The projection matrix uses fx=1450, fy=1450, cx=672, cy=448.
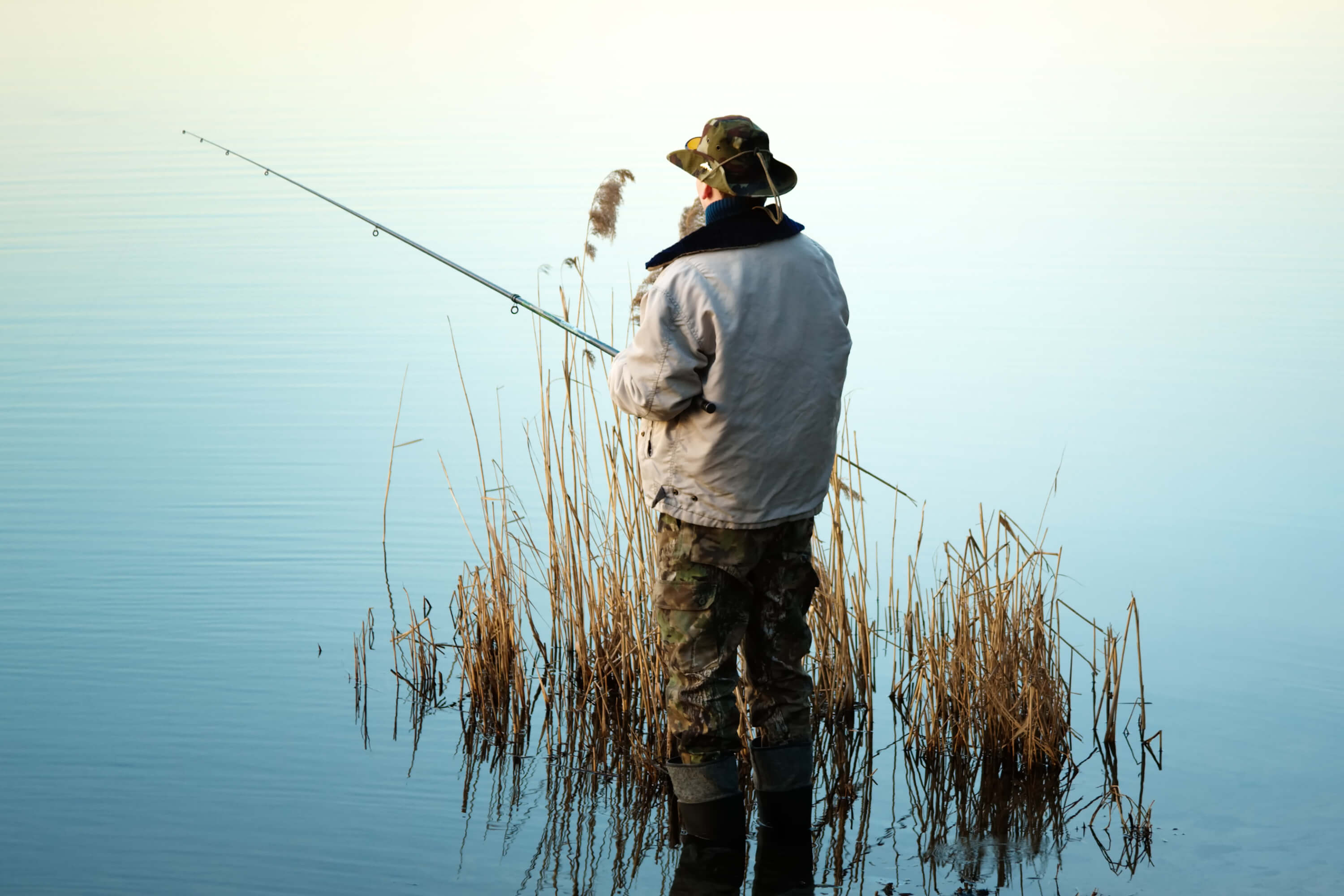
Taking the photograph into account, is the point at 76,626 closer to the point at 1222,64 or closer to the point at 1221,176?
the point at 1221,176

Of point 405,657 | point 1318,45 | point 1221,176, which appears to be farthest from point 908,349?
point 1318,45

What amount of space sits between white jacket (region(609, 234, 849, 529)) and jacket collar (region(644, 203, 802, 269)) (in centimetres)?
1

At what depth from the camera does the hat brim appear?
326 cm

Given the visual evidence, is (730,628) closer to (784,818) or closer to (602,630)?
(784,818)

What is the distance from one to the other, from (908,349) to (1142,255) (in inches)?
170

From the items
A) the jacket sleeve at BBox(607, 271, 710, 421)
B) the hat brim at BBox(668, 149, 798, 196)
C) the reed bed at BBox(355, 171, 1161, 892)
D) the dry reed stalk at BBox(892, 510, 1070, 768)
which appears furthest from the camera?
the dry reed stalk at BBox(892, 510, 1070, 768)

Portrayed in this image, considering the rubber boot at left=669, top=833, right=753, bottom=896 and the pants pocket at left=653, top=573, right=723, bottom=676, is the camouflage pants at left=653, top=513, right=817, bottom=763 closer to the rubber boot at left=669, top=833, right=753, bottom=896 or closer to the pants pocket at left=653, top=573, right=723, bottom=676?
the pants pocket at left=653, top=573, right=723, bottom=676

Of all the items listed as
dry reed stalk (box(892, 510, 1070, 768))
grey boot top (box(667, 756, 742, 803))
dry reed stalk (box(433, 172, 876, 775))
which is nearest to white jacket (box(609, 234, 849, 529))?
grey boot top (box(667, 756, 742, 803))

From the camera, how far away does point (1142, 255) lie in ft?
43.8

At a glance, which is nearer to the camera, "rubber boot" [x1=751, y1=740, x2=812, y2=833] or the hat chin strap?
the hat chin strap

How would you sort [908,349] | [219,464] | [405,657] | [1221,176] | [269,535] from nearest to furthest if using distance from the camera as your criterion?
1. [405,657]
2. [269,535]
3. [219,464]
4. [908,349]
5. [1221,176]

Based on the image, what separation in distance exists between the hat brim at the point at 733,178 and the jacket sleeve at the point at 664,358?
261 millimetres

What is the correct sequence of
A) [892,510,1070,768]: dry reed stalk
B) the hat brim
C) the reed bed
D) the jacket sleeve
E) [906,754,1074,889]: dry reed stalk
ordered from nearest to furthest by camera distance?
1. the jacket sleeve
2. the hat brim
3. [906,754,1074,889]: dry reed stalk
4. the reed bed
5. [892,510,1070,768]: dry reed stalk

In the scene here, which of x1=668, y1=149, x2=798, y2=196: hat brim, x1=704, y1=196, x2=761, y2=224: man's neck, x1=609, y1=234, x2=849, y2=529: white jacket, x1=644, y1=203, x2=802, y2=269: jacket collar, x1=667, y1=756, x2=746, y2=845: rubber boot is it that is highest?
x1=668, y1=149, x2=798, y2=196: hat brim
